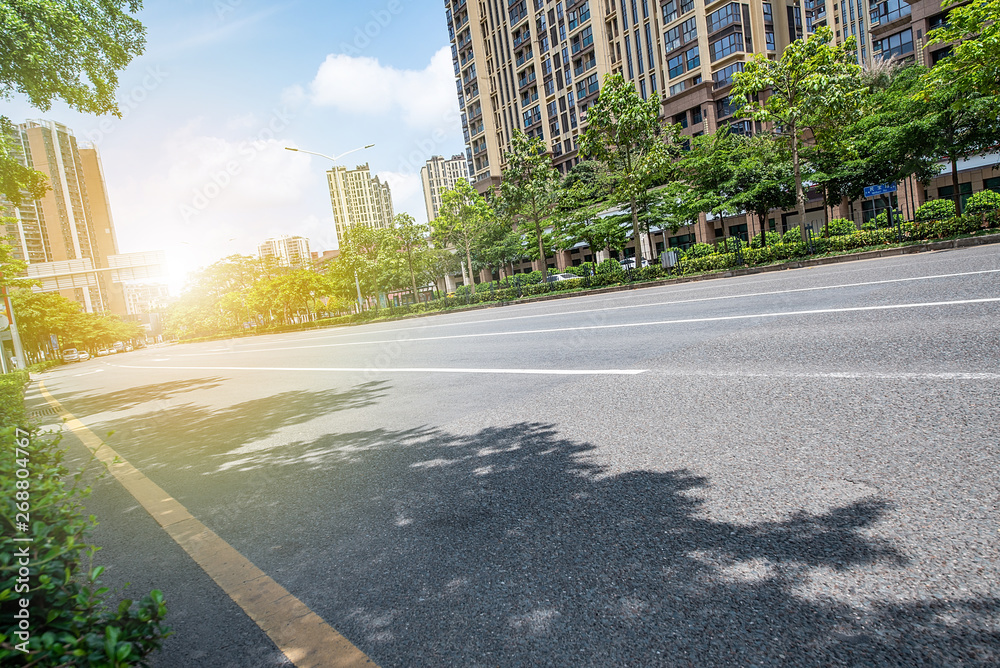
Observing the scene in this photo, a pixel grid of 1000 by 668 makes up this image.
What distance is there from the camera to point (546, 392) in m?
6.38

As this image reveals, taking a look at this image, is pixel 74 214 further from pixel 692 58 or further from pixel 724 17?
pixel 724 17

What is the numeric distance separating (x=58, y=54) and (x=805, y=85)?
74.2 feet

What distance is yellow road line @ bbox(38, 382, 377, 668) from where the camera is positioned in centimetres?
224

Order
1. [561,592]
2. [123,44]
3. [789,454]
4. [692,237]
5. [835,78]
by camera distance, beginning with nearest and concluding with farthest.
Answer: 1. [561,592]
2. [789,454]
3. [123,44]
4. [835,78]
5. [692,237]

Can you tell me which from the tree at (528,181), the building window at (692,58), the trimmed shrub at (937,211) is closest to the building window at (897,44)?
the building window at (692,58)

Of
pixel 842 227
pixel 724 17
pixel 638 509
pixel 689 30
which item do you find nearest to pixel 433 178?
pixel 689 30

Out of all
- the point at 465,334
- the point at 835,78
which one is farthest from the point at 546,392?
the point at 835,78

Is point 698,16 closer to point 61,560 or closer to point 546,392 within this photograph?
point 546,392

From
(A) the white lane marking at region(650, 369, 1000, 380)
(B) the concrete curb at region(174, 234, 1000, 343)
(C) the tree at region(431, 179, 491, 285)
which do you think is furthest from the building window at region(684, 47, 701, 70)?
(A) the white lane marking at region(650, 369, 1000, 380)

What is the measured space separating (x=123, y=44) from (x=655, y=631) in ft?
51.3

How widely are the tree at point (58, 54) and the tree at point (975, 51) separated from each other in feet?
74.0

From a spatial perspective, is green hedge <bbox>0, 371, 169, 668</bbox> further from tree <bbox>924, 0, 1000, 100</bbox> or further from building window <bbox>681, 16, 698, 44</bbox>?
building window <bbox>681, 16, 698, 44</bbox>

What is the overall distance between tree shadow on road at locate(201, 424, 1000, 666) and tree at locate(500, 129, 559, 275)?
88.2 ft

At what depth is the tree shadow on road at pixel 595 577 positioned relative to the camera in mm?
1919
